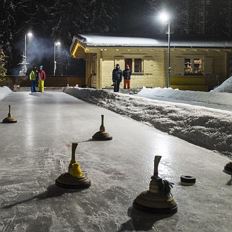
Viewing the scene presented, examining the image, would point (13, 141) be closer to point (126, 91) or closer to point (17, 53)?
point (126, 91)

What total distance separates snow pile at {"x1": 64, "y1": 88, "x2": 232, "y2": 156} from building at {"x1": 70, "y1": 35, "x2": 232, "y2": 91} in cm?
1724

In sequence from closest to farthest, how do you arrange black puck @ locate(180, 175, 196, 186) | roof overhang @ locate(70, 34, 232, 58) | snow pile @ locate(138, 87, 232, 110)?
black puck @ locate(180, 175, 196, 186), snow pile @ locate(138, 87, 232, 110), roof overhang @ locate(70, 34, 232, 58)

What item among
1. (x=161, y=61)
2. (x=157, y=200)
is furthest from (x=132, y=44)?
(x=157, y=200)

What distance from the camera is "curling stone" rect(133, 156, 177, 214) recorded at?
12.7 feet

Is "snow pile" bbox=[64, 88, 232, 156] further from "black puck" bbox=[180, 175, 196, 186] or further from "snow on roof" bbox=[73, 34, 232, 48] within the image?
"snow on roof" bbox=[73, 34, 232, 48]

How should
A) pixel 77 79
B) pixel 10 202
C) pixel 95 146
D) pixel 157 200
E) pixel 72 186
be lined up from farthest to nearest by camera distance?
pixel 77 79
pixel 95 146
pixel 72 186
pixel 10 202
pixel 157 200

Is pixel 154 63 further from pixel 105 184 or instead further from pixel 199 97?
pixel 105 184

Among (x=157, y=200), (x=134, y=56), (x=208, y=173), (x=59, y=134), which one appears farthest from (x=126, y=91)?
(x=157, y=200)

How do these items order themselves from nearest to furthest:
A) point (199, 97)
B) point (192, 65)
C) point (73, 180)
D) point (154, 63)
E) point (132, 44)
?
1. point (73, 180)
2. point (199, 97)
3. point (132, 44)
4. point (154, 63)
5. point (192, 65)

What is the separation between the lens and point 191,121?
9148mm

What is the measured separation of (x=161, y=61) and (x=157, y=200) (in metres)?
29.7

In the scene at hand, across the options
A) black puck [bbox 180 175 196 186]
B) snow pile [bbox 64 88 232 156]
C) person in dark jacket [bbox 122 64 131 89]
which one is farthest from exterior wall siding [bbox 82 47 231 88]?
black puck [bbox 180 175 196 186]

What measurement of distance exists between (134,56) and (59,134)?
2374 centimetres

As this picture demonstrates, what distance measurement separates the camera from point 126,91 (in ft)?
91.5
